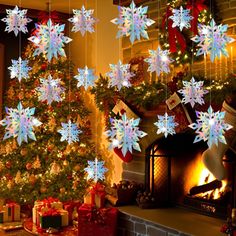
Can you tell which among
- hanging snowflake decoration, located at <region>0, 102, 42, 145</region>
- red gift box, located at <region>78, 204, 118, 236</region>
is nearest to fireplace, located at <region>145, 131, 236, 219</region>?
red gift box, located at <region>78, 204, 118, 236</region>

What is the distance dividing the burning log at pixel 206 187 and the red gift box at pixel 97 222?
73 cm

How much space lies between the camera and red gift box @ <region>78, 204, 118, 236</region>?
4.17 m

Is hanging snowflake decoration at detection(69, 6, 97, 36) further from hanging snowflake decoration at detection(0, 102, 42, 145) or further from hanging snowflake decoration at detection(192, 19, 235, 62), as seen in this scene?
hanging snowflake decoration at detection(192, 19, 235, 62)

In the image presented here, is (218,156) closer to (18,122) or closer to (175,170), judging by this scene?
(175,170)

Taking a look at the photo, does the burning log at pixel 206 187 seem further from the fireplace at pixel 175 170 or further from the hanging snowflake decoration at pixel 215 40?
the hanging snowflake decoration at pixel 215 40

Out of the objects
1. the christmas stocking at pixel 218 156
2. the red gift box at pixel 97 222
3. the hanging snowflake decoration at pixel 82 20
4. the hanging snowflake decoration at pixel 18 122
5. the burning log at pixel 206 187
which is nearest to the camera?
the hanging snowflake decoration at pixel 18 122

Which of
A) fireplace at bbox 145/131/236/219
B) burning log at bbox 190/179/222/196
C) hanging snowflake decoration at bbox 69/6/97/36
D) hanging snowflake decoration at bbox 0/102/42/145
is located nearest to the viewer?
hanging snowflake decoration at bbox 0/102/42/145

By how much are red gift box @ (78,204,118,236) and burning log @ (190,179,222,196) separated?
0.73 m

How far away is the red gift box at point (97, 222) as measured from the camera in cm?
417

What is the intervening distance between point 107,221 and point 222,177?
1.22 meters

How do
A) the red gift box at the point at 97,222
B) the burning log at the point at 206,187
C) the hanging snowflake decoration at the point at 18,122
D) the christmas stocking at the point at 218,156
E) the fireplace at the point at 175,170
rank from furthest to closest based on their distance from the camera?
1. the fireplace at the point at 175,170
2. the red gift box at the point at 97,222
3. the burning log at the point at 206,187
4. the christmas stocking at the point at 218,156
5. the hanging snowflake decoration at the point at 18,122

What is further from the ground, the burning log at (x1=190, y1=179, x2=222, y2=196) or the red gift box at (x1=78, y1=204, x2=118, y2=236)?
the burning log at (x1=190, y1=179, x2=222, y2=196)

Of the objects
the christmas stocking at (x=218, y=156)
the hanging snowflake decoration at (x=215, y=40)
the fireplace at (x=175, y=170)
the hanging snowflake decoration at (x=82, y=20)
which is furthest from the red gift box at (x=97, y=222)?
the hanging snowflake decoration at (x=215, y=40)

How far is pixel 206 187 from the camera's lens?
4176mm
